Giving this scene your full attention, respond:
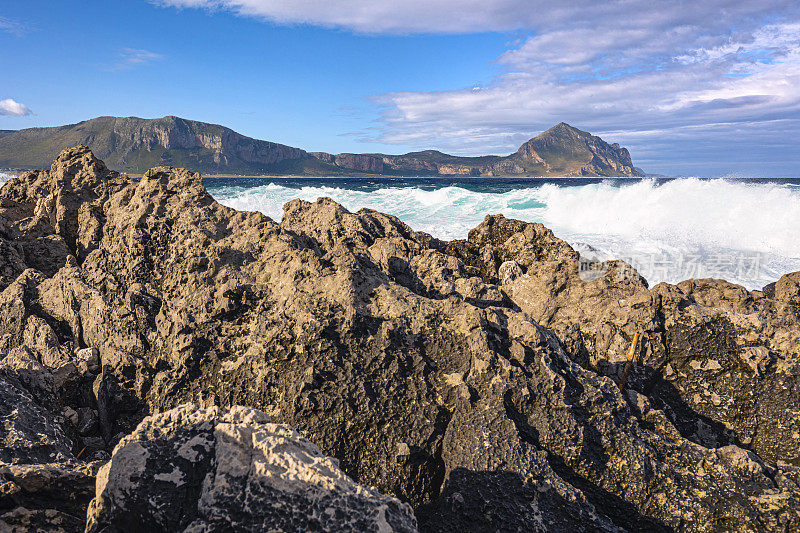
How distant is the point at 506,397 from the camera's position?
277 centimetres

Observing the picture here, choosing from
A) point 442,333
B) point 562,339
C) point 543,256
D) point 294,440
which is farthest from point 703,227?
point 294,440

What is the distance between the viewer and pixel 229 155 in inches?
6373

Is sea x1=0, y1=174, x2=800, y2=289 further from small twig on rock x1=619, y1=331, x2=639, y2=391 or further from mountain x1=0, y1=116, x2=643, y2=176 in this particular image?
mountain x1=0, y1=116, x2=643, y2=176

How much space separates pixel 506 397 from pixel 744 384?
2.46 meters

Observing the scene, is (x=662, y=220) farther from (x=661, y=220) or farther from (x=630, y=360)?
(x=630, y=360)

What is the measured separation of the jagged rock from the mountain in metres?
144

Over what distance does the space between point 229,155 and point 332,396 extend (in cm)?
17346

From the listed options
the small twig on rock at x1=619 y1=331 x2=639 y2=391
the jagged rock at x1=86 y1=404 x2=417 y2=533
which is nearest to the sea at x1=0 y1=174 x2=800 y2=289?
the small twig on rock at x1=619 y1=331 x2=639 y2=391

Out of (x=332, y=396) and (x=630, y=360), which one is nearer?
(x=332, y=396)

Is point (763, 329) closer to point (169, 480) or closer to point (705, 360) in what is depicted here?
point (705, 360)

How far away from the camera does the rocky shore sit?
1732 mm

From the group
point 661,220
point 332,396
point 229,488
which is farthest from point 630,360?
point 661,220

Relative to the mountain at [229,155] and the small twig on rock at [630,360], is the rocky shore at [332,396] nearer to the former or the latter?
the small twig on rock at [630,360]

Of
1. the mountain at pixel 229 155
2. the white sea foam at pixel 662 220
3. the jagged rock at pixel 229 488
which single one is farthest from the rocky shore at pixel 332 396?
the mountain at pixel 229 155
